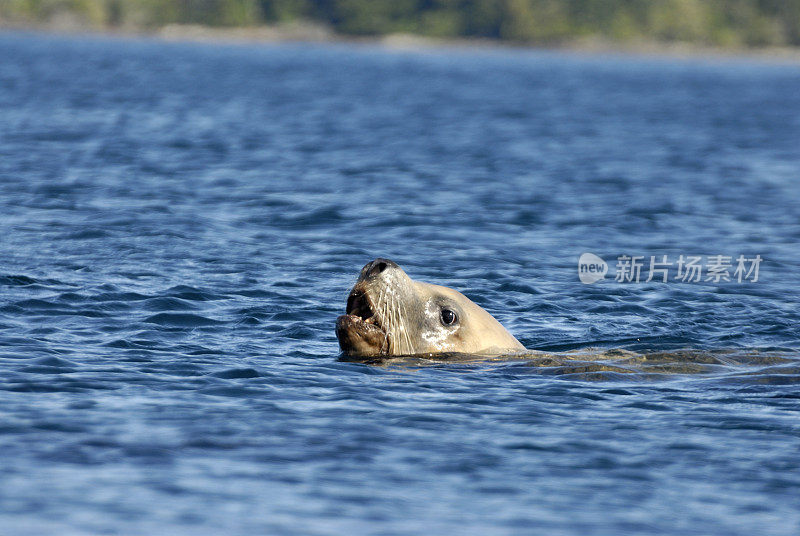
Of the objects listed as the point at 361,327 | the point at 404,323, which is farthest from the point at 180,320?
the point at 404,323

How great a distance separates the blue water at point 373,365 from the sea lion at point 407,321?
10.6 inches

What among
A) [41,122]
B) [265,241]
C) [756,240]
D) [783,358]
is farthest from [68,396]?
[41,122]

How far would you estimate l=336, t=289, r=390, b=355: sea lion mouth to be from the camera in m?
11.8

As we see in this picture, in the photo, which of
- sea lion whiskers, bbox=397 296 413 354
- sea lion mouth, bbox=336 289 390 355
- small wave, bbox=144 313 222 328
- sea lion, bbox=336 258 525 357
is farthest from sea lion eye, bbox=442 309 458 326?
small wave, bbox=144 313 222 328

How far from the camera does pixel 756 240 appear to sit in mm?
21656

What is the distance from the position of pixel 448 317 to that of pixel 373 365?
2.98 ft

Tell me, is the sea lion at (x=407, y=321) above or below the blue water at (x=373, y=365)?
above

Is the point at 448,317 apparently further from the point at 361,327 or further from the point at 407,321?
the point at 361,327

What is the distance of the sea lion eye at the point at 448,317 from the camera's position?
1226 centimetres

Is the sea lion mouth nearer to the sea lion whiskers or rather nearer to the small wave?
the sea lion whiskers

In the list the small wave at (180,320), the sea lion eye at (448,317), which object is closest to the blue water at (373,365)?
the small wave at (180,320)

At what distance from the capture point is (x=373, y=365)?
39.6 ft

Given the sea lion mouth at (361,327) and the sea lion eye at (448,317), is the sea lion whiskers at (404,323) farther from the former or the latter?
the sea lion eye at (448,317)

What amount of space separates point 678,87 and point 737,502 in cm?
10770
